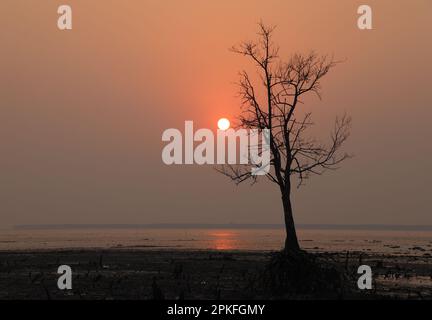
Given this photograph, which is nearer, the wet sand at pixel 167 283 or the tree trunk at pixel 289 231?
the wet sand at pixel 167 283

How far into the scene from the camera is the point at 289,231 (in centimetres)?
3250

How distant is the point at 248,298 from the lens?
2969 cm

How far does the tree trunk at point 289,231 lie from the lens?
31.7m

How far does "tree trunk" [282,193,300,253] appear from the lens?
3172 centimetres

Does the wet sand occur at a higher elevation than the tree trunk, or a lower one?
lower

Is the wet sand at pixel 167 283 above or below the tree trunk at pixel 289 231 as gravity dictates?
A: below

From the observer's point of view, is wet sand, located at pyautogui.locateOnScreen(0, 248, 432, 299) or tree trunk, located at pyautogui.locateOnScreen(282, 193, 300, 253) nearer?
wet sand, located at pyautogui.locateOnScreen(0, 248, 432, 299)

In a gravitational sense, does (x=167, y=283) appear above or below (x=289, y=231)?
below

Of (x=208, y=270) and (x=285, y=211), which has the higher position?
(x=285, y=211)

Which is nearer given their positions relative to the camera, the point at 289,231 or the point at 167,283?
the point at 289,231
